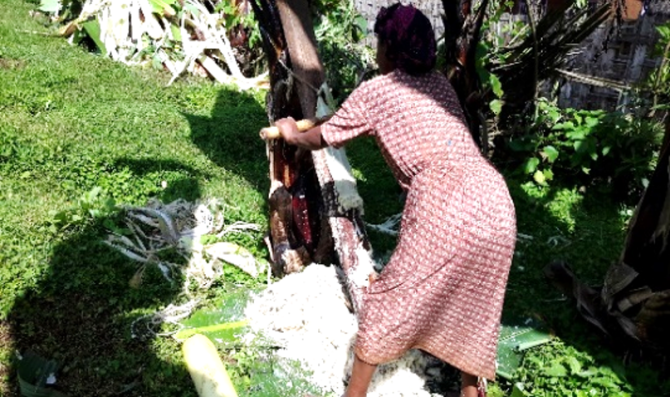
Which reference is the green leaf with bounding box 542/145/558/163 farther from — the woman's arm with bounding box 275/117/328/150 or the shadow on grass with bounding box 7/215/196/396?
the shadow on grass with bounding box 7/215/196/396

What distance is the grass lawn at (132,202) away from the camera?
127 inches

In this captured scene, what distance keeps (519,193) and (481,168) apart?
310cm

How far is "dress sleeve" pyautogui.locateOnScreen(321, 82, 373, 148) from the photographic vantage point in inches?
106

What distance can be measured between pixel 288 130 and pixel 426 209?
85cm

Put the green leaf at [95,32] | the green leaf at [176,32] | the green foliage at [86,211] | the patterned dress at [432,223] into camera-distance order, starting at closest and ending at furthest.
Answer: the patterned dress at [432,223] → the green foliage at [86,211] → the green leaf at [95,32] → the green leaf at [176,32]

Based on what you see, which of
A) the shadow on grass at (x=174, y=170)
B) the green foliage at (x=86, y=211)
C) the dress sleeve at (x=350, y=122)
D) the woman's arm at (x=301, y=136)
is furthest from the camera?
the shadow on grass at (x=174, y=170)

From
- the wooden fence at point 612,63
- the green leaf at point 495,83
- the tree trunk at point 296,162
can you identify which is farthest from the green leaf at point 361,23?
the tree trunk at point 296,162

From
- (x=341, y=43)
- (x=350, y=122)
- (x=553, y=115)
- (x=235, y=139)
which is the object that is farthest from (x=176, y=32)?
(x=350, y=122)

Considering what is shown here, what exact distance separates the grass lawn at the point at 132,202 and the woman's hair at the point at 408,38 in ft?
5.76

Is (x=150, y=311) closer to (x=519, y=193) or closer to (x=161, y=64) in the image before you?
(x=519, y=193)

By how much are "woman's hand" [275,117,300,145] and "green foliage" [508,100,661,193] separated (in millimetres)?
3185

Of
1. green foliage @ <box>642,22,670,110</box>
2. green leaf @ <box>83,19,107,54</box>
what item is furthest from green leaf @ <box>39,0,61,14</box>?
green foliage @ <box>642,22,670,110</box>

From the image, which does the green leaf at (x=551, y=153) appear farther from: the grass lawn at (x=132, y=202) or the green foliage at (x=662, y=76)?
the green foliage at (x=662, y=76)

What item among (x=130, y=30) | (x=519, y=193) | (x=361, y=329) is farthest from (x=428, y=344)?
(x=130, y=30)
